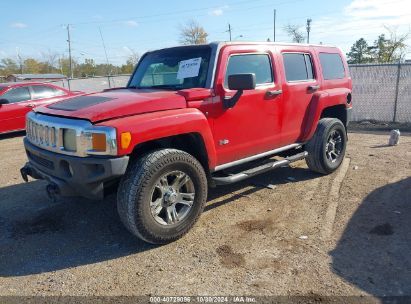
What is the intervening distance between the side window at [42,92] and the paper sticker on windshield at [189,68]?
7.98 metres

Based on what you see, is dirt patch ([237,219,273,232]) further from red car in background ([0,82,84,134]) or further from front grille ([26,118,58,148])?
red car in background ([0,82,84,134])

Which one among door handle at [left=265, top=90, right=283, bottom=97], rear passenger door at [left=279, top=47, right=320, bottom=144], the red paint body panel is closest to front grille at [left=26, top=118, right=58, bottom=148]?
the red paint body panel

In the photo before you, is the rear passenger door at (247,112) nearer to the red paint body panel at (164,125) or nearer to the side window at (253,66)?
the side window at (253,66)

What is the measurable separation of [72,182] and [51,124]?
26.0 inches

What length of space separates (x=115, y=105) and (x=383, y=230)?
308 cm

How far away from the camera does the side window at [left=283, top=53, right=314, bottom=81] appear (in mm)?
5188

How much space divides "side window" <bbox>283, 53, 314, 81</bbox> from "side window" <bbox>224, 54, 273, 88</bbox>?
1.22ft

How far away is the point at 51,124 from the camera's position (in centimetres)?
377

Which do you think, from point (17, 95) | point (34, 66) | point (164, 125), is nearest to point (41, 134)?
point (164, 125)

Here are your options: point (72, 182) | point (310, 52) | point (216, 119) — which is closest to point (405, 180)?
point (310, 52)

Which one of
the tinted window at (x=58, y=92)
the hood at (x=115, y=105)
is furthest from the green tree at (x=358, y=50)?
the hood at (x=115, y=105)

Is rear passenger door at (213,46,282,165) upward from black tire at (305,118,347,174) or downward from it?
upward

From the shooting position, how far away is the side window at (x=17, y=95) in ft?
34.4

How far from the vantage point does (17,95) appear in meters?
10.7
